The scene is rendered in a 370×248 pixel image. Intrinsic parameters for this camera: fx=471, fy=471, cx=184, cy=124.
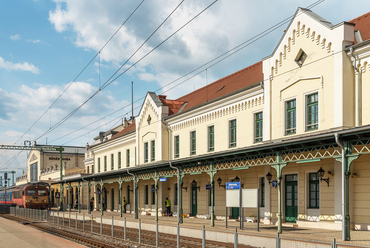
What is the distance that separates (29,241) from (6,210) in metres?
35.0

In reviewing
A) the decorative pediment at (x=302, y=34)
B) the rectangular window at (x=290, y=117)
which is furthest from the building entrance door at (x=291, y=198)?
the decorative pediment at (x=302, y=34)

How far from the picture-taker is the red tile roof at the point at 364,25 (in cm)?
2043

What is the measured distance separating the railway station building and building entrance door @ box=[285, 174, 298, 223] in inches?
1.9

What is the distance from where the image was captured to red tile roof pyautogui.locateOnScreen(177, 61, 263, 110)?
28175 millimetres

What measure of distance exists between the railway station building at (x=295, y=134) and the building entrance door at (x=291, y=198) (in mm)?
49

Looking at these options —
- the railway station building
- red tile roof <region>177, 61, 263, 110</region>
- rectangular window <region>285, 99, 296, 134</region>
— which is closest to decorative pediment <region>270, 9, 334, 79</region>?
the railway station building

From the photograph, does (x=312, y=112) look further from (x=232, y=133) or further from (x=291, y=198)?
(x=232, y=133)

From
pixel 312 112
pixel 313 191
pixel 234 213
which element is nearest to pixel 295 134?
pixel 312 112

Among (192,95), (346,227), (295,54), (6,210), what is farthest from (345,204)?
(6,210)

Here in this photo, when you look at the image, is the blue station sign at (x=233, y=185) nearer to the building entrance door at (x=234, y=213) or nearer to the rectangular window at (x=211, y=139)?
the building entrance door at (x=234, y=213)

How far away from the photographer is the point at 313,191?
21719 millimetres

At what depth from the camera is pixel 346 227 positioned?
15.9m

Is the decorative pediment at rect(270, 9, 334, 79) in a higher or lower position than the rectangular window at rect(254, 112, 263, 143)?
higher

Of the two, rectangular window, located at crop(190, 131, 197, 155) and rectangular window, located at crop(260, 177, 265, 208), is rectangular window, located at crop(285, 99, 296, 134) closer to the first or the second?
rectangular window, located at crop(260, 177, 265, 208)
